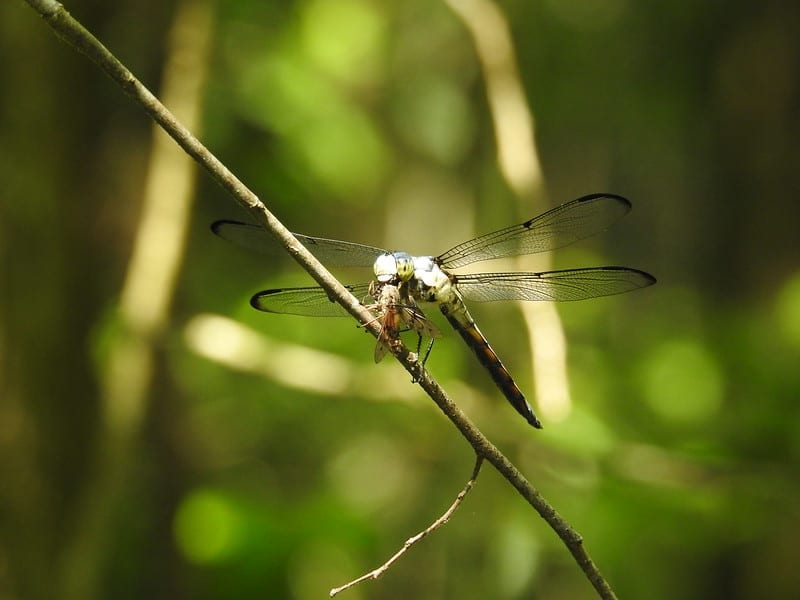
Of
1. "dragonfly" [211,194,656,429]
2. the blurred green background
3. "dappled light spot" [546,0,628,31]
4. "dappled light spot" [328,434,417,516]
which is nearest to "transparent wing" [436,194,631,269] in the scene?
"dragonfly" [211,194,656,429]

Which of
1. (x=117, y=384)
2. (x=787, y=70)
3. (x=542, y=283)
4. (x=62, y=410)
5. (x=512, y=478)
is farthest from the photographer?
(x=787, y=70)

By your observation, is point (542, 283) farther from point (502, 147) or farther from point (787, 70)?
point (787, 70)

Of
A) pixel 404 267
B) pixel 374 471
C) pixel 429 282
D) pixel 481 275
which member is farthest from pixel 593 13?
pixel 404 267

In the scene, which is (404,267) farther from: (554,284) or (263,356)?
(263,356)

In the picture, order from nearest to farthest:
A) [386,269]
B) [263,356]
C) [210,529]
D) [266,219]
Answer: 1. [266,219]
2. [386,269]
3. [210,529]
4. [263,356]

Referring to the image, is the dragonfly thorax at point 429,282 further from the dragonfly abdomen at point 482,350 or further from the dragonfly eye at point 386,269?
the dragonfly eye at point 386,269

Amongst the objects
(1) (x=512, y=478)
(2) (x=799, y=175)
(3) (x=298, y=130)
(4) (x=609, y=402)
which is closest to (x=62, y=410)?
(3) (x=298, y=130)

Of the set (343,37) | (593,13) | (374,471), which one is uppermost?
(593,13)
